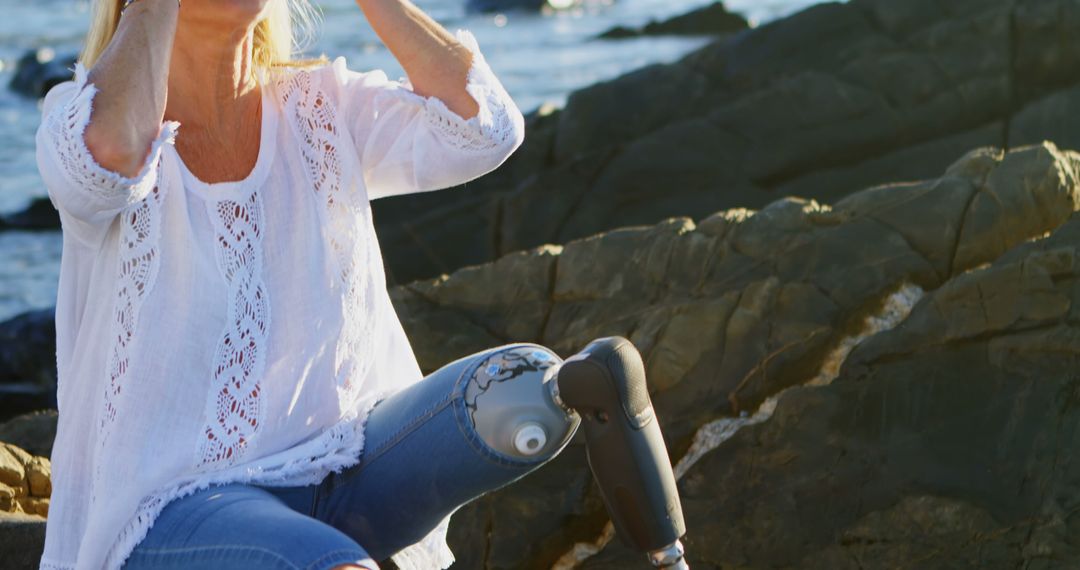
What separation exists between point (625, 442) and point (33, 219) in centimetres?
1122

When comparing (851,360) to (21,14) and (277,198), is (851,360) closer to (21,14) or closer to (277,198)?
(277,198)

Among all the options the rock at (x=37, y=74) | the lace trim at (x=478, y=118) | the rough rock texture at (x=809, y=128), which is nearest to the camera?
the lace trim at (x=478, y=118)

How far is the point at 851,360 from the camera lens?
419 cm

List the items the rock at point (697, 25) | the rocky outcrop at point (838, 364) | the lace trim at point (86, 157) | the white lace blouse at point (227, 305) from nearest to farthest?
1. the lace trim at point (86, 157)
2. the white lace blouse at point (227, 305)
3. the rocky outcrop at point (838, 364)
4. the rock at point (697, 25)

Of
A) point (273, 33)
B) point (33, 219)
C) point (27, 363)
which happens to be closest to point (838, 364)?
point (273, 33)

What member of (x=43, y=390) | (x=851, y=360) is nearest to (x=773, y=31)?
(x=43, y=390)

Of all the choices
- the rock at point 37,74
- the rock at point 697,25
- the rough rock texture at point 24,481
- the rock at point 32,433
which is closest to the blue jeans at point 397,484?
Answer: the rough rock texture at point 24,481

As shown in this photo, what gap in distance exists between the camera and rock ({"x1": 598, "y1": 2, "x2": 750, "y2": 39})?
1981cm

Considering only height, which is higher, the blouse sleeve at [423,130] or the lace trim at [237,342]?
the blouse sleeve at [423,130]

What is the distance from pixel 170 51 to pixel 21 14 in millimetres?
25560

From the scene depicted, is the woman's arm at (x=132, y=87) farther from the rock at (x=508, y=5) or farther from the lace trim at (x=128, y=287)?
the rock at (x=508, y=5)

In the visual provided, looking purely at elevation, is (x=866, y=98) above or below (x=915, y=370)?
below

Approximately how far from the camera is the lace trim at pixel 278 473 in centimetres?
265

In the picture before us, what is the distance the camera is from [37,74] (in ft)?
63.9
